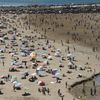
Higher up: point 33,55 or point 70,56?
point 33,55

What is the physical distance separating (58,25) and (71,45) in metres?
30.3

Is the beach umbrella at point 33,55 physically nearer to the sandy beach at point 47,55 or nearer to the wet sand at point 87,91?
the sandy beach at point 47,55

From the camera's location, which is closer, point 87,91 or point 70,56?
point 87,91

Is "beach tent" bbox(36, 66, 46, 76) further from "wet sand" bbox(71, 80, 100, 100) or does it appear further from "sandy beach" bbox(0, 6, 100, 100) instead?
"wet sand" bbox(71, 80, 100, 100)

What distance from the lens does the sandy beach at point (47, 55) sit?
6856cm

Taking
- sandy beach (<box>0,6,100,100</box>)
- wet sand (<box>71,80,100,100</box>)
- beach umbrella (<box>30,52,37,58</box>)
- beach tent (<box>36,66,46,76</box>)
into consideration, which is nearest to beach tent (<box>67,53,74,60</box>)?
sandy beach (<box>0,6,100,100</box>)

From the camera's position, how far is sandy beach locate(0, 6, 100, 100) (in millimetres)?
68562

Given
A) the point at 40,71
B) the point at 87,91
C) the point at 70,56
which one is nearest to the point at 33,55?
the point at 70,56

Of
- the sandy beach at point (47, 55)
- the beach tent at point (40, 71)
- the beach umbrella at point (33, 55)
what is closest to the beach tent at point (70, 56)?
the sandy beach at point (47, 55)

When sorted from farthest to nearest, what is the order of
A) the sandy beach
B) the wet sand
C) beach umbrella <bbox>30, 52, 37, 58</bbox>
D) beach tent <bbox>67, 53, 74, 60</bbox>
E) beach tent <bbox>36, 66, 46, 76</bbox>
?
beach tent <bbox>67, 53, 74, 60</bbox>, beach umbrella <bbox>30, 52, 37, 58</bbox>, beach tent <bbox>36, 66, 46, 76</bbox>, the sandy beach, the wet sand

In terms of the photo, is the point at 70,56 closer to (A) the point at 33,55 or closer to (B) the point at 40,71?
(A) the point at 33,55

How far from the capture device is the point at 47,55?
91688 millimetres

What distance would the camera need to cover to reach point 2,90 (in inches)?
2645

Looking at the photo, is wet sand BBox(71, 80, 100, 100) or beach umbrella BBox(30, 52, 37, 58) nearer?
wet sand BBox(71, 80, 100, 100)
